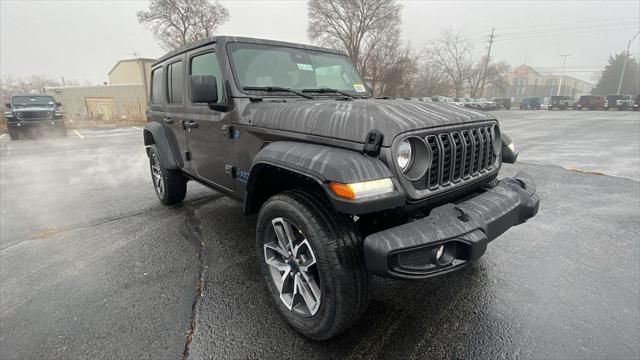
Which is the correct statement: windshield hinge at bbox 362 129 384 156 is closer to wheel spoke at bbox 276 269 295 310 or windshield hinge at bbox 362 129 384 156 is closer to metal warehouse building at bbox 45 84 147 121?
wheel spoke at bbox 276 269 295 310

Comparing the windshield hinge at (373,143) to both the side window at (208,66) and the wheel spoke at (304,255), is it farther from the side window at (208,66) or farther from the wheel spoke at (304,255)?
the side window at (208,66)

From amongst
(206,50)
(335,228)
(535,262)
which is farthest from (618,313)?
(206,50)

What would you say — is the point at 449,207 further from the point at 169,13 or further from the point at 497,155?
the point at 169,13

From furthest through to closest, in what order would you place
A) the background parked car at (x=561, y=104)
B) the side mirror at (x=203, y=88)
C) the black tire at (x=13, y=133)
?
the background parked car at (x=561, y=104), the black tire at (x=13, y=133), the side mirror at (x=203, y=88)

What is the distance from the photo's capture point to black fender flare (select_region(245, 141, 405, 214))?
5.47 feet

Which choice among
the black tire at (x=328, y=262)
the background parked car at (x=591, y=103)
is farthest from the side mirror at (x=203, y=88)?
the background parked car at (x=591, y=103)

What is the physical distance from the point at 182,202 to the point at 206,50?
2.68 meters

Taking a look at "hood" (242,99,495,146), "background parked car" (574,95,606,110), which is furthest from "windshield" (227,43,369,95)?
"background parked car" (574,95,606,110)

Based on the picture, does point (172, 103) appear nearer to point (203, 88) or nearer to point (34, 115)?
point (203, 88)

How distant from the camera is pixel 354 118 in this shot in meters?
1.93

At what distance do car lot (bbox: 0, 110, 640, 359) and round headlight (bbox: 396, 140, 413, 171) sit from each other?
1.14 m

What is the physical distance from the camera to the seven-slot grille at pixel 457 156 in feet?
6.36

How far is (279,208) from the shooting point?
6.68 ft

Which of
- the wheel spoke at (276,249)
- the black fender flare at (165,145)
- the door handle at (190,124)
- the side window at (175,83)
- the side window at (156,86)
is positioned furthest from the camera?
the side window at (156,86)
